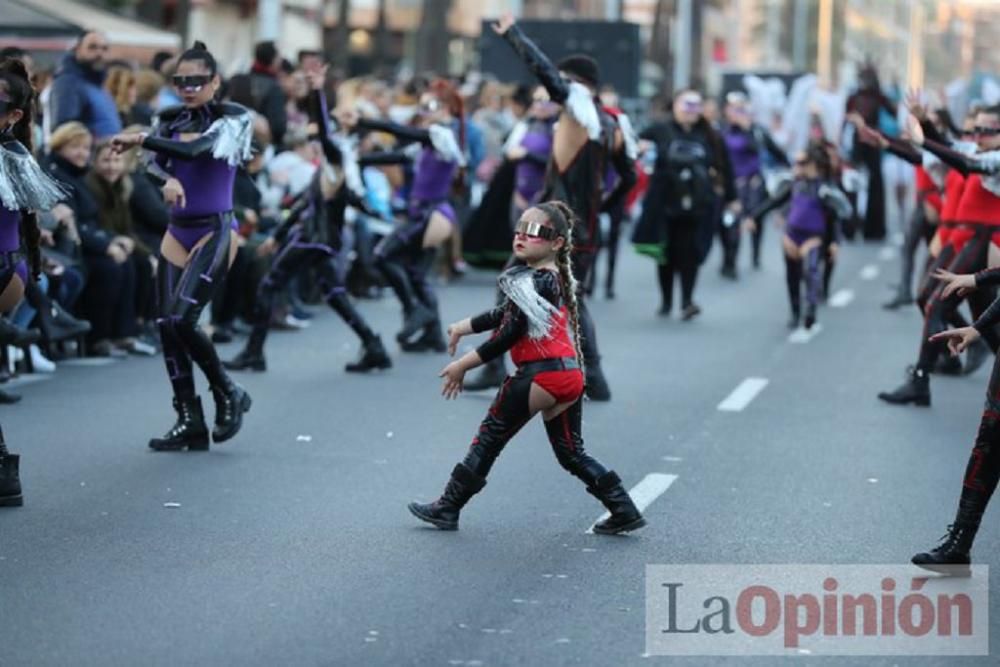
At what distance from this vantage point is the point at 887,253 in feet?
104

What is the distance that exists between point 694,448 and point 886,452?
3.28ft

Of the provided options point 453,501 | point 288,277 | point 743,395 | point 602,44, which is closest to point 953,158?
point 743,395

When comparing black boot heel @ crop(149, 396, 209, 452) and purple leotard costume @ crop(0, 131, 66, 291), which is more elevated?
purple leotard costume @ crop(0, 131, 66, 291)

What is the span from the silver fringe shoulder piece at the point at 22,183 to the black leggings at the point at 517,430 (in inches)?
85.0

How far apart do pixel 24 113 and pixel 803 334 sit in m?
10.2

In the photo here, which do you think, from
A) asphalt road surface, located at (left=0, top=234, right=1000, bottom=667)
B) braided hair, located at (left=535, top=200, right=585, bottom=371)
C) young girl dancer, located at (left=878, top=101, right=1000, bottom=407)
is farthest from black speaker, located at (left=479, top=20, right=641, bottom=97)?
braided hair, located at (left=535, top=200, right=585, bottom=371)

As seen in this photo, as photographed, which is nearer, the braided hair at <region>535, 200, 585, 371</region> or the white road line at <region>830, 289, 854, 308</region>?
the braided hair at <region>535, 200, 585, 371</region>

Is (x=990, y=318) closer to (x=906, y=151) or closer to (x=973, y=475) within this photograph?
(x=973, y=475)

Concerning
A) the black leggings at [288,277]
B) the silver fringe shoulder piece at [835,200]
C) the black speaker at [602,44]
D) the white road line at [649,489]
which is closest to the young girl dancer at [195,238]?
the white road line at [649,489]

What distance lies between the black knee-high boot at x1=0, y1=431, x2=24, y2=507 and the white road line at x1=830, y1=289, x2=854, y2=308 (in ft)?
44.5

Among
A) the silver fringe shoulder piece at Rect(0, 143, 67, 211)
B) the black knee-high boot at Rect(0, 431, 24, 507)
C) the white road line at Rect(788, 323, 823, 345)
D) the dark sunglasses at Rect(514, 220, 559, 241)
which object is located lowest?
the white road line at Rect(788, 323, 823, 345)

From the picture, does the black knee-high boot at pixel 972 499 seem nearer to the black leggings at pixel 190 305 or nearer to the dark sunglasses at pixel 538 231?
the dark sunglasses at pixel 538 231

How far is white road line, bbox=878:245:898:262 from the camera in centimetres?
3045

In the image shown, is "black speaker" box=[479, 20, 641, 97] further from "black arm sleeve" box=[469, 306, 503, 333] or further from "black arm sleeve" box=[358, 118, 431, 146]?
"black arm sleeve" box=[469, 306, 503, 333]
